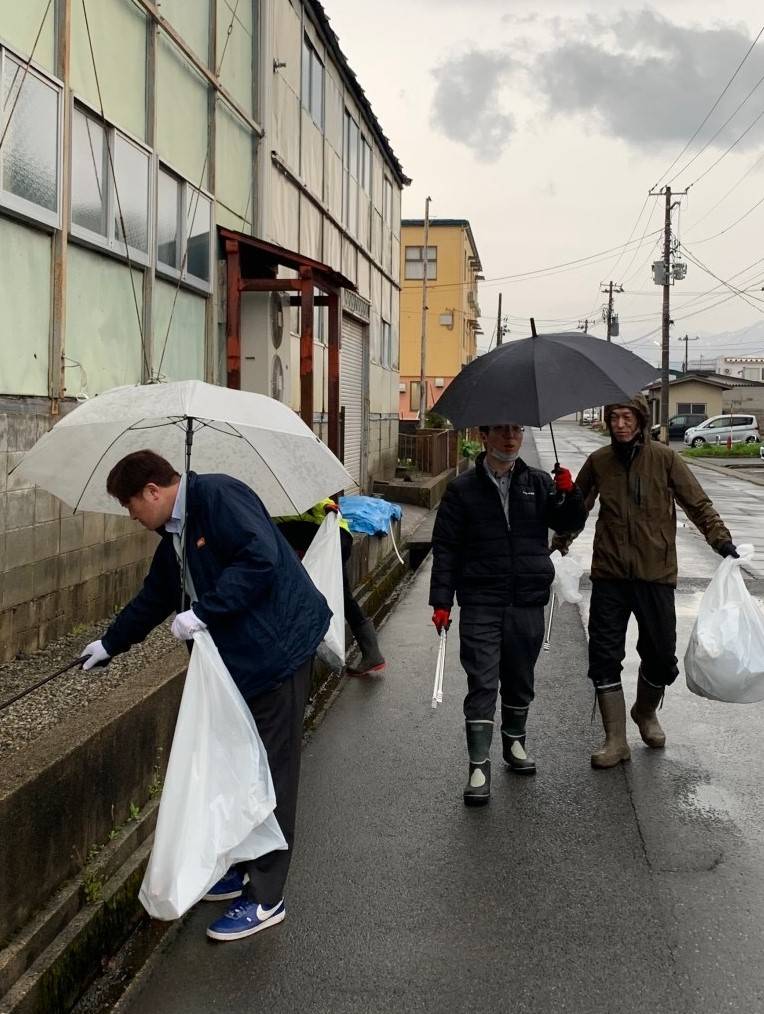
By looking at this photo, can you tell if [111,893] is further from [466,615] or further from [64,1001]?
[466,615]

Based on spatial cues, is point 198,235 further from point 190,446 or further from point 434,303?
point 434,303

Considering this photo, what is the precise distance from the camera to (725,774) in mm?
5676

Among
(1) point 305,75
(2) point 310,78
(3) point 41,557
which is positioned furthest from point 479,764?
(2) point 310,78

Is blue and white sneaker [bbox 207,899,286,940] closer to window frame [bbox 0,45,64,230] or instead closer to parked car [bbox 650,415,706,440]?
window frame [bbox 0,45,64,230]

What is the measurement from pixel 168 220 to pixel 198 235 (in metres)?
0.84

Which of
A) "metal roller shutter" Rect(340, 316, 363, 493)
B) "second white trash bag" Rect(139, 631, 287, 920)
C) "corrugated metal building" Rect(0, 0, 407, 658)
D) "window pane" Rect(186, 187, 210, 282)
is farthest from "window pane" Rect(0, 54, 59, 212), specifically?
"metal roller shutter" Rect(340, 316, 363, 493)

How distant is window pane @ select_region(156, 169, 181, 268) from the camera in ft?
30.6

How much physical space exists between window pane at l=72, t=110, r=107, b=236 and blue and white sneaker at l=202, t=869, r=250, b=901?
190 inches

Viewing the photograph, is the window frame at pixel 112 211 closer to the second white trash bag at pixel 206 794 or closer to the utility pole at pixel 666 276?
the second white trash bag at pixel 206 794

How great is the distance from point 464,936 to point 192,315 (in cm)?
763

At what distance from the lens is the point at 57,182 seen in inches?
278

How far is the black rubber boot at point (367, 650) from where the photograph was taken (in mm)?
8148

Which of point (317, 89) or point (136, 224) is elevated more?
point (317, 89)

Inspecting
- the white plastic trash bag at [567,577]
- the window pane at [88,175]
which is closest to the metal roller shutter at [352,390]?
the window pane at [88,175]
